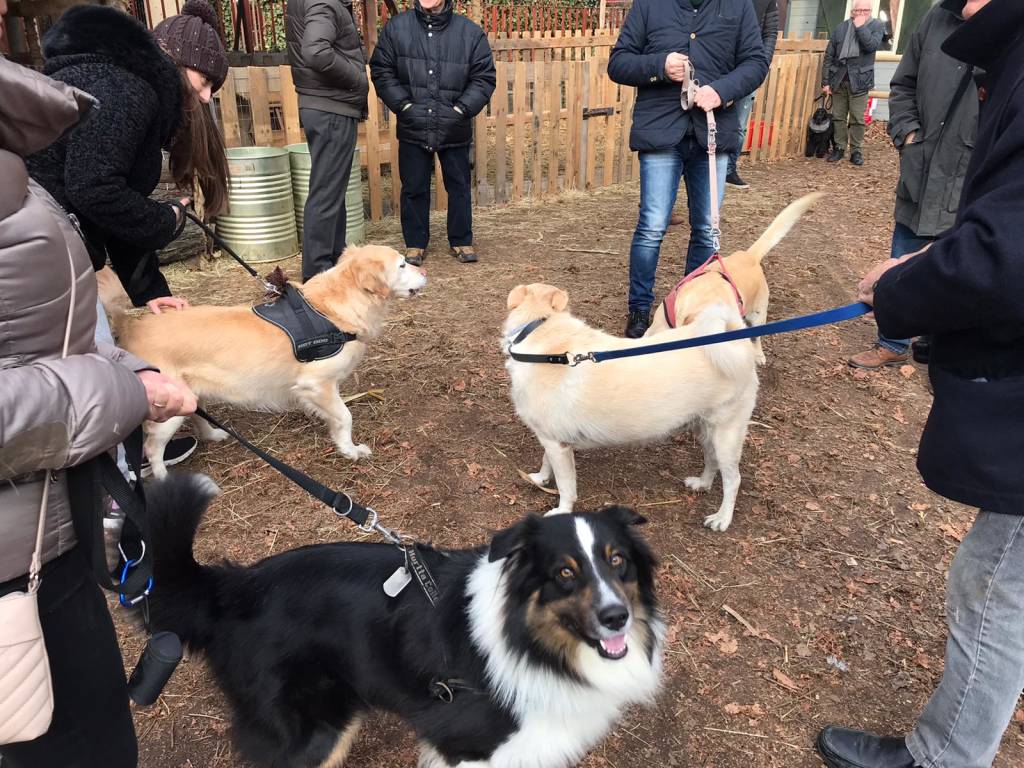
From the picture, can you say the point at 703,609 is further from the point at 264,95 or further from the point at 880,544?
the point at 264,95

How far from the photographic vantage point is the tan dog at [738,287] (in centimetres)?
391

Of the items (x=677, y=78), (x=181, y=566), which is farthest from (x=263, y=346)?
(x=677, y=78)

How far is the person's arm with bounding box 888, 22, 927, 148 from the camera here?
14.7ft

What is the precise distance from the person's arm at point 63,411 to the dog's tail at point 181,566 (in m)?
0.52

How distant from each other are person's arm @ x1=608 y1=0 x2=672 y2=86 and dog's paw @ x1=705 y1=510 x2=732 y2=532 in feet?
10.1

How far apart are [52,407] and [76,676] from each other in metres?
0.60

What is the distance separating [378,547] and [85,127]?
1.94 meters

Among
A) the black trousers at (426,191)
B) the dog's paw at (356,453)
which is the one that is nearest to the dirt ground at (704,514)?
the dog's paw at (356,453)

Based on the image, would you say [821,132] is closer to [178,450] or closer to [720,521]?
[720,521]

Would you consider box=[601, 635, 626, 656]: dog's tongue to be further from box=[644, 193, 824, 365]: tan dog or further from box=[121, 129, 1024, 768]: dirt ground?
box=[644, 193, 824, 365]: tan dog

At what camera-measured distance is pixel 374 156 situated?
7.76 meters

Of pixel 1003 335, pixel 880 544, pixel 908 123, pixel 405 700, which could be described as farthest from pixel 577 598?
pixel 908 123

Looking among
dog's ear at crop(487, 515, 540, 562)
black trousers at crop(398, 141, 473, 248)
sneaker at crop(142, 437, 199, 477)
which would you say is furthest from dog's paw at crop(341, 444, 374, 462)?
black trousers at crop(398, 141, 473, 248)

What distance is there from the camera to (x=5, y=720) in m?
1.19
